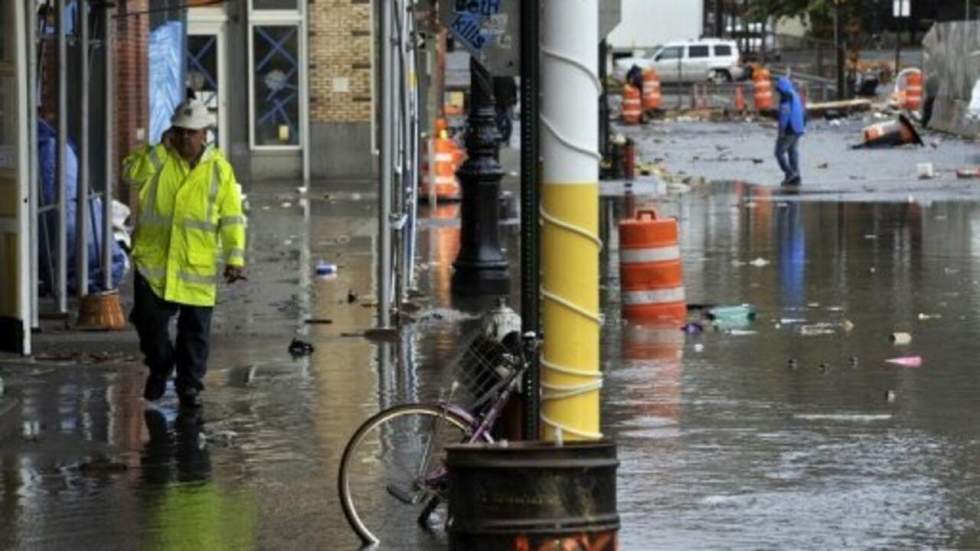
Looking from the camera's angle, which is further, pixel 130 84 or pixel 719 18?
pixel 719 18

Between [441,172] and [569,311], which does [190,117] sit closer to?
[569,311]

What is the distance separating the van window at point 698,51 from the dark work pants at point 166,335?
6808cm

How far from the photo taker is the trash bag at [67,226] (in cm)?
1806

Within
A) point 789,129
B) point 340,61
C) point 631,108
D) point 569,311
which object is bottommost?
point 569,311

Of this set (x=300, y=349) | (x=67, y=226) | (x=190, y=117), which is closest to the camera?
(x=190, y=117)

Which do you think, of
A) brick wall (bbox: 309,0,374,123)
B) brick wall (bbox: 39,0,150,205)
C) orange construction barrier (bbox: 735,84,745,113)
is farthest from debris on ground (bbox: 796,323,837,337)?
orange construction barrier (bbox: 735,84,745,113)

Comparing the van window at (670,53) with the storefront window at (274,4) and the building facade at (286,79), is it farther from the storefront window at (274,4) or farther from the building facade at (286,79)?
the storefront window at (274,4)

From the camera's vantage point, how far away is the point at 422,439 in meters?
9.23

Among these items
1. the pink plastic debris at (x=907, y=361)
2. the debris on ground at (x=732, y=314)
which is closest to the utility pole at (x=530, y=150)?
the pink plastic debris at (x=907, y=361)

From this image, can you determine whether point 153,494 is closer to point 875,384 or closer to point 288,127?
point 875,384

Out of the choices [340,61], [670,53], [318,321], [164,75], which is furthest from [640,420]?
[670,53]

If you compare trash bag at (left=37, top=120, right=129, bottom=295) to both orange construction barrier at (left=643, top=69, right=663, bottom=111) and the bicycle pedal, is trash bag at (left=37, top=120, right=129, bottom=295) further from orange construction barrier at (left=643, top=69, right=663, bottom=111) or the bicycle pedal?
orange construction barrier at (left=643, top=69, right=663, bottom=111)

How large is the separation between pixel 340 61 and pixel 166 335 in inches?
1000

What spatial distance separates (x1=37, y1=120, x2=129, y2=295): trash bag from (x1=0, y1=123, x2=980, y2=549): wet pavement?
116cm
